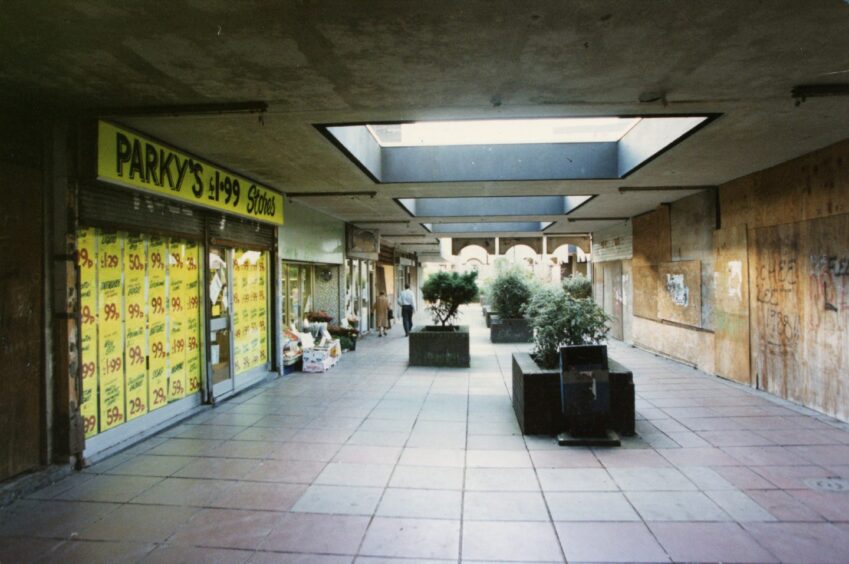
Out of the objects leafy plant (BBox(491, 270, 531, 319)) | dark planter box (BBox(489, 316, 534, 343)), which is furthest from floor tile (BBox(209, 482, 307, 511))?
leafy plant (BBox(491, 270, 531, 319))

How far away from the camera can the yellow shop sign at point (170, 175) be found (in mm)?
4535

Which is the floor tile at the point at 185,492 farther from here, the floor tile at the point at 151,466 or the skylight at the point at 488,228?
the skylight at the point at 488,228

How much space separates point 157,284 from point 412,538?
14.2ft

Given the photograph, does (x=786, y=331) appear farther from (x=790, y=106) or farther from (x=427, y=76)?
(x=427, y=76)

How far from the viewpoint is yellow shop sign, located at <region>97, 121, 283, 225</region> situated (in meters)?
4.54

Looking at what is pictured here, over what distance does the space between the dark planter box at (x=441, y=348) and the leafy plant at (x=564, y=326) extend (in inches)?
140

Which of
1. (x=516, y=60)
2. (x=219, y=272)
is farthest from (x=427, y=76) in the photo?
(x=219, y=272)

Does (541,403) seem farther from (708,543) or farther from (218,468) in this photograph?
(218,468)

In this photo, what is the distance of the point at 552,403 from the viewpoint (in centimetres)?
523

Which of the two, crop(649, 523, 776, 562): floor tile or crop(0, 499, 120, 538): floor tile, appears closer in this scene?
crop(649, 523, 776, 562): floor tile

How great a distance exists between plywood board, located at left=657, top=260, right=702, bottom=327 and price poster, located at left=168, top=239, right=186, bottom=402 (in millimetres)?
8756

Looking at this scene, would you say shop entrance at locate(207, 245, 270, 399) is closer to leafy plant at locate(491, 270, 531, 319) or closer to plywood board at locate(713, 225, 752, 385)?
leafy plant at locate(491, 270, 531, 319)

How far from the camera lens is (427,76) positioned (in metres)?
3.81

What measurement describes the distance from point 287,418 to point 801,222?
7.12 metres
